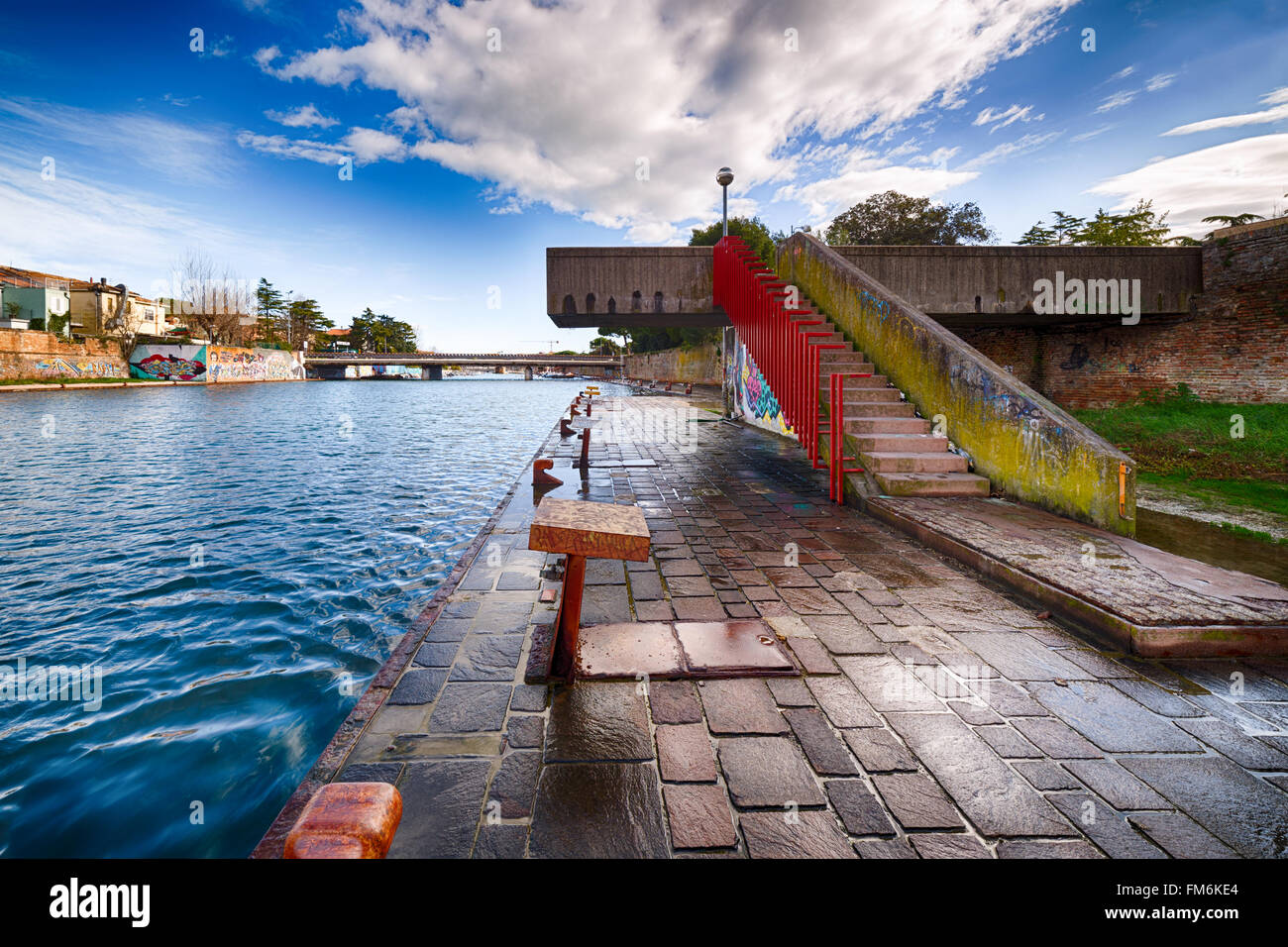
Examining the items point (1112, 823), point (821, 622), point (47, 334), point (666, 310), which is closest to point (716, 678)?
point (821, 622)

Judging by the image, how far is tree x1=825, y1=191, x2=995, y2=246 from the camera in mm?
36250

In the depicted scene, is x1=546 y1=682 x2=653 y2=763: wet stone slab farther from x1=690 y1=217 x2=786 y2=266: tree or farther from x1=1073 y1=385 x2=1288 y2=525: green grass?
x1=690 y1=217 x2=786 y2=266: tree

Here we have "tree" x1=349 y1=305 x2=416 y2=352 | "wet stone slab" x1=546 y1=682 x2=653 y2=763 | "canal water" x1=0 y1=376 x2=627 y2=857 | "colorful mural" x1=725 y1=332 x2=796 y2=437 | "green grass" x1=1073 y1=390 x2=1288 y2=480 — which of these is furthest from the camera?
"tree" x1=349 y1=305 x2=416 y2=352

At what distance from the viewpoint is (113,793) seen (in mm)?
2543

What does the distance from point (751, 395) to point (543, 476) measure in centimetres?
816

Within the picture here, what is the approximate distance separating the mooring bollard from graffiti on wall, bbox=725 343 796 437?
5.64 m

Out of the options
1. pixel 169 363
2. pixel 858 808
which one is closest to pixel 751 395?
pixel 858 808

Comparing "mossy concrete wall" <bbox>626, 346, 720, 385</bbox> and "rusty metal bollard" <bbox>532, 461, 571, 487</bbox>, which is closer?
"rusty metal bollard" <bbox>532, 461, 571, 487</bbox>

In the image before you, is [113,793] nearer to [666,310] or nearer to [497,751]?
[497,751]

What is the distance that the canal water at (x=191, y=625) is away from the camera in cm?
250

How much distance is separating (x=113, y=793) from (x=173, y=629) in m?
2.08

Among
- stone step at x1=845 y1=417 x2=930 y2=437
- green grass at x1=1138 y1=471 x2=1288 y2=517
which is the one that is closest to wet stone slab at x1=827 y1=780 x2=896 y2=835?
stone step at x1=845 y1=417 x2=930 y2=437
